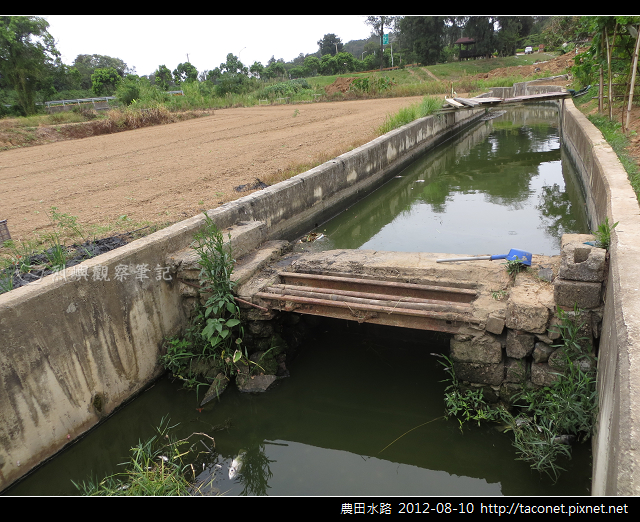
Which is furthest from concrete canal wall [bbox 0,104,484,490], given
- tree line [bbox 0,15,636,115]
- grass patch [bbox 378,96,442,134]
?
tree line [bbox 0,15,636,115]

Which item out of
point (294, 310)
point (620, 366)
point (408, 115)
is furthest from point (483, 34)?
point (620, 366)

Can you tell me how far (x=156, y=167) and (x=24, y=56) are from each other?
27077 millimetres

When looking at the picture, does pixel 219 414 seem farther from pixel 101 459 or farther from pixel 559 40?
pixel 559 40

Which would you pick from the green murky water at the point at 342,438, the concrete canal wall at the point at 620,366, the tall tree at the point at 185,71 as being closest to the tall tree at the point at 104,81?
the tall tree at the point at 185,71

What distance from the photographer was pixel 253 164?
8.91 m

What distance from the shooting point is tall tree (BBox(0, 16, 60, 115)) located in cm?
2722

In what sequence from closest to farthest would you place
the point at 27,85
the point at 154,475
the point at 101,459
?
the point at 154,475 < the point at 101,459 < the point at 27,85

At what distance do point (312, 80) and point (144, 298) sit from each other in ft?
125

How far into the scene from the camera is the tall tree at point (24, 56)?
89.3ft

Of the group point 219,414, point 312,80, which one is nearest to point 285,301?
point 219,414

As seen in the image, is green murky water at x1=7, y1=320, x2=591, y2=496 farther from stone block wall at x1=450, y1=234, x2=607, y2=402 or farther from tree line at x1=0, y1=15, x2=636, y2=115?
tree line at x1=0, y1=15, x2=636, y2=115

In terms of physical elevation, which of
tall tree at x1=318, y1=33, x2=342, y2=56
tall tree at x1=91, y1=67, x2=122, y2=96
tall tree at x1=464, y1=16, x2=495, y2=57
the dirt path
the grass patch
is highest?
tall tree at x1=318, y1=33, x2=342, y2=56

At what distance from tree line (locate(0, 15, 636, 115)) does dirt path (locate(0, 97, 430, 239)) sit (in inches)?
431
